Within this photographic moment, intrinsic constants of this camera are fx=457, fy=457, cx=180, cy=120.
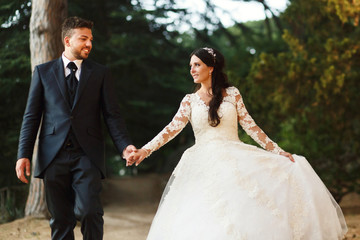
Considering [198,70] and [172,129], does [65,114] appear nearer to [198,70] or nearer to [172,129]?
[172,129]

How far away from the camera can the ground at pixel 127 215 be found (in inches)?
247

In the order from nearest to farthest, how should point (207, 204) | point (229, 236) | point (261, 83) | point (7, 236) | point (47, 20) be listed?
point (229, 236), point (207, 204), point (7, 236), point (47, 20), point (261, 83)

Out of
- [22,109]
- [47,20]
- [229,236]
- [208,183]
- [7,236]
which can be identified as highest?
[47,20]

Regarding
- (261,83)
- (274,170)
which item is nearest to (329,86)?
(261,83)

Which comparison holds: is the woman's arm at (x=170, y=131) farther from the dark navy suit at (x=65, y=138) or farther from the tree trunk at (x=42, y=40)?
the tree trunk at (x=42, y=40)

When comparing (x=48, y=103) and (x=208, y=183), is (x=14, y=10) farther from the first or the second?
(x=208, y=183)

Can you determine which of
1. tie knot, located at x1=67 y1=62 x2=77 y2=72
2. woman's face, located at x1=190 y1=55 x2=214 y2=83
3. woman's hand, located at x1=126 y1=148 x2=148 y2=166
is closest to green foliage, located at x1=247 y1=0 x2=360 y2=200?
woman's face, located at x1=190 y1=55 x2=214 y2=83

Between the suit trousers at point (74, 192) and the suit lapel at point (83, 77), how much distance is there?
42 centimetres

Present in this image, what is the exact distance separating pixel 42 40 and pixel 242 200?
15.1 feet

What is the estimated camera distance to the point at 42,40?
7004 mm

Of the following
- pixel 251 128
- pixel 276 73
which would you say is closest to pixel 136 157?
pixel 251 128

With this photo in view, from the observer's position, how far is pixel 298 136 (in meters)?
10.4

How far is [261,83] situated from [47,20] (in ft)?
15.2

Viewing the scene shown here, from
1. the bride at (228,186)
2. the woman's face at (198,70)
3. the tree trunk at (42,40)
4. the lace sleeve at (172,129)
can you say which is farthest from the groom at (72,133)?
the tree trunk at (42,40)
